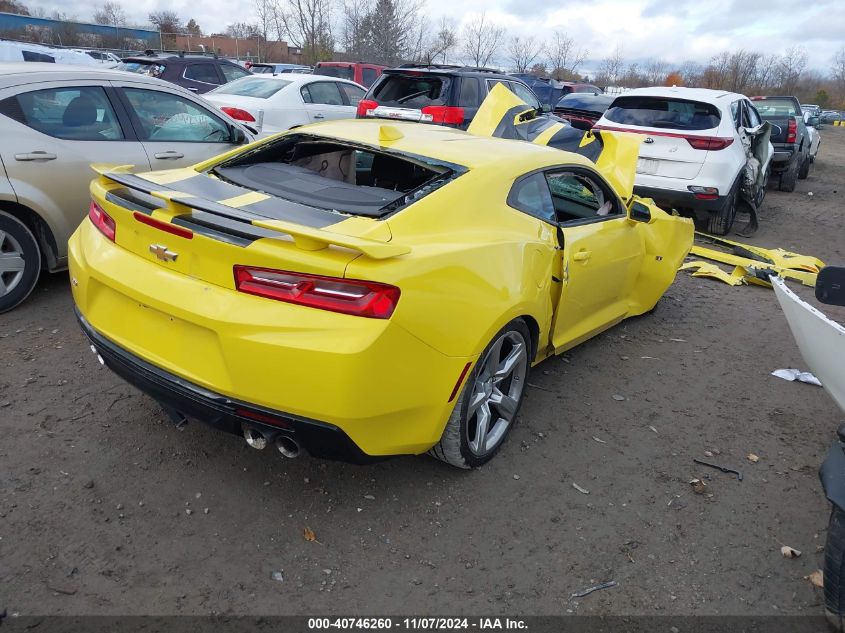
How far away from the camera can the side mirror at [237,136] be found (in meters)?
5.61

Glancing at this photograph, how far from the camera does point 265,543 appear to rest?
2.55 meters

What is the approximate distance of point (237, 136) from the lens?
5621mm

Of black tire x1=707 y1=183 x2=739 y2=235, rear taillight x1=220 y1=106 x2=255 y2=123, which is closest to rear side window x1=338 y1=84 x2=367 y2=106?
rear taillight x1=220 y1=106 x2=255 y2=123

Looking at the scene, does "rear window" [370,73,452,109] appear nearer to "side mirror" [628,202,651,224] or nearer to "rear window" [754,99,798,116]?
"side mirror" [628,202,651,224]

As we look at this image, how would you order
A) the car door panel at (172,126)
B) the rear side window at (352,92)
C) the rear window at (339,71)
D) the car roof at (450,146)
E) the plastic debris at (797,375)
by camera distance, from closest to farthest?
the car roof at (450,146), the plastic debris at (797,375), the car door panel at (172,126), the rear side window at (352,92), the rear window at (339,71)

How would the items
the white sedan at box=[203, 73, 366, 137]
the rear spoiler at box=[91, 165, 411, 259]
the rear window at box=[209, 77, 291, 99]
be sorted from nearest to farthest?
the rear spoiler at box=[91, 165, 411, 259]
the white sedan at box=[203, 73, 366, 137]
the rear window at box=[209, 77, 291, 99]

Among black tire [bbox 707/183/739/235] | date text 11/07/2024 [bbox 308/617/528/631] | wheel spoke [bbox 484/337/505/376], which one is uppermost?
wheel spoke [bbox 484/337/505/376]

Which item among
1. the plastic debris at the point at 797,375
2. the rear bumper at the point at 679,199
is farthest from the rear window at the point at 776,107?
the plastic debris at the point at 797,375

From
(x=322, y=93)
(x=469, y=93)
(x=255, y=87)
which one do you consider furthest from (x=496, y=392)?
(x=322, y=93)

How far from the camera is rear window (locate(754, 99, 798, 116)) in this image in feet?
43.3

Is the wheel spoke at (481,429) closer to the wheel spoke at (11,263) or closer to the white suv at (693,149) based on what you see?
the wheel spoke at (11,263)

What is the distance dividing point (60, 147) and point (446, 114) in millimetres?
5287

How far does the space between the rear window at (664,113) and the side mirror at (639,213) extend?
4.40 meters

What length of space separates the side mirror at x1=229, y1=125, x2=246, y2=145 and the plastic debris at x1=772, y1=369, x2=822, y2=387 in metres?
4.66
